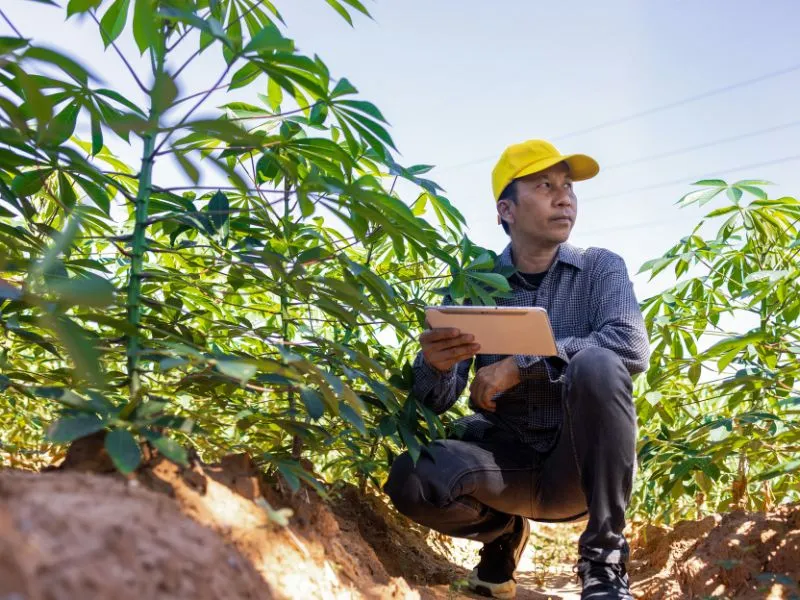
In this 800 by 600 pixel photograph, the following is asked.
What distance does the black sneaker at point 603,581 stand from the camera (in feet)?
5.79

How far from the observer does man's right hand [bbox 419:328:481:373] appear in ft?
6.47

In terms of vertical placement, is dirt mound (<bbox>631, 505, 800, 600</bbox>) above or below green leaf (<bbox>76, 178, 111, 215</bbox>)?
below

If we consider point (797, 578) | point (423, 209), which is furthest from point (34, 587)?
point (423, 209)

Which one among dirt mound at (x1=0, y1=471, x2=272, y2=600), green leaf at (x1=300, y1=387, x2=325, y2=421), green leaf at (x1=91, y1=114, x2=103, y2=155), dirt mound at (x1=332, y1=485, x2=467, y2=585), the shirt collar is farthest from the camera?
the shirt collar

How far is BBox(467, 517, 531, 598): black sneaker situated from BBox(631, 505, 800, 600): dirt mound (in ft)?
1.13

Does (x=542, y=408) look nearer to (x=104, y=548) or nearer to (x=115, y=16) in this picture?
(x=115, y=16)

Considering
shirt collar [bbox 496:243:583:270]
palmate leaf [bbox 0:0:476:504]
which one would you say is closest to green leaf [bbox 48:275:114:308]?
palmate leaf [bbox 0:0:476:504]

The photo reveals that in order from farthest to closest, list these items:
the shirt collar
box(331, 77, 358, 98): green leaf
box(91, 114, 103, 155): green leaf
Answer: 1. the shirt collar
2. box(91, 114, 103, 155): green leaf
3. box(331, 77, 358, 98): green leaf

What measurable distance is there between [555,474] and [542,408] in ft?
0.65

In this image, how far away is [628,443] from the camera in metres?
1.87

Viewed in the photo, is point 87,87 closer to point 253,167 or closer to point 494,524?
point 253,167

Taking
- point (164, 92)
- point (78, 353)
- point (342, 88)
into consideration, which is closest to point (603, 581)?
point (342, 88)

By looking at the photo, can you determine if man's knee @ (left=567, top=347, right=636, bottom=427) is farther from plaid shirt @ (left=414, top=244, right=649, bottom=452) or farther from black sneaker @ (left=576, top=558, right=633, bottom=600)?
black sneaker @ (left=576, top=558, right=633, bottom=600)

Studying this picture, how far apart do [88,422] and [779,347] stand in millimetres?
1709
